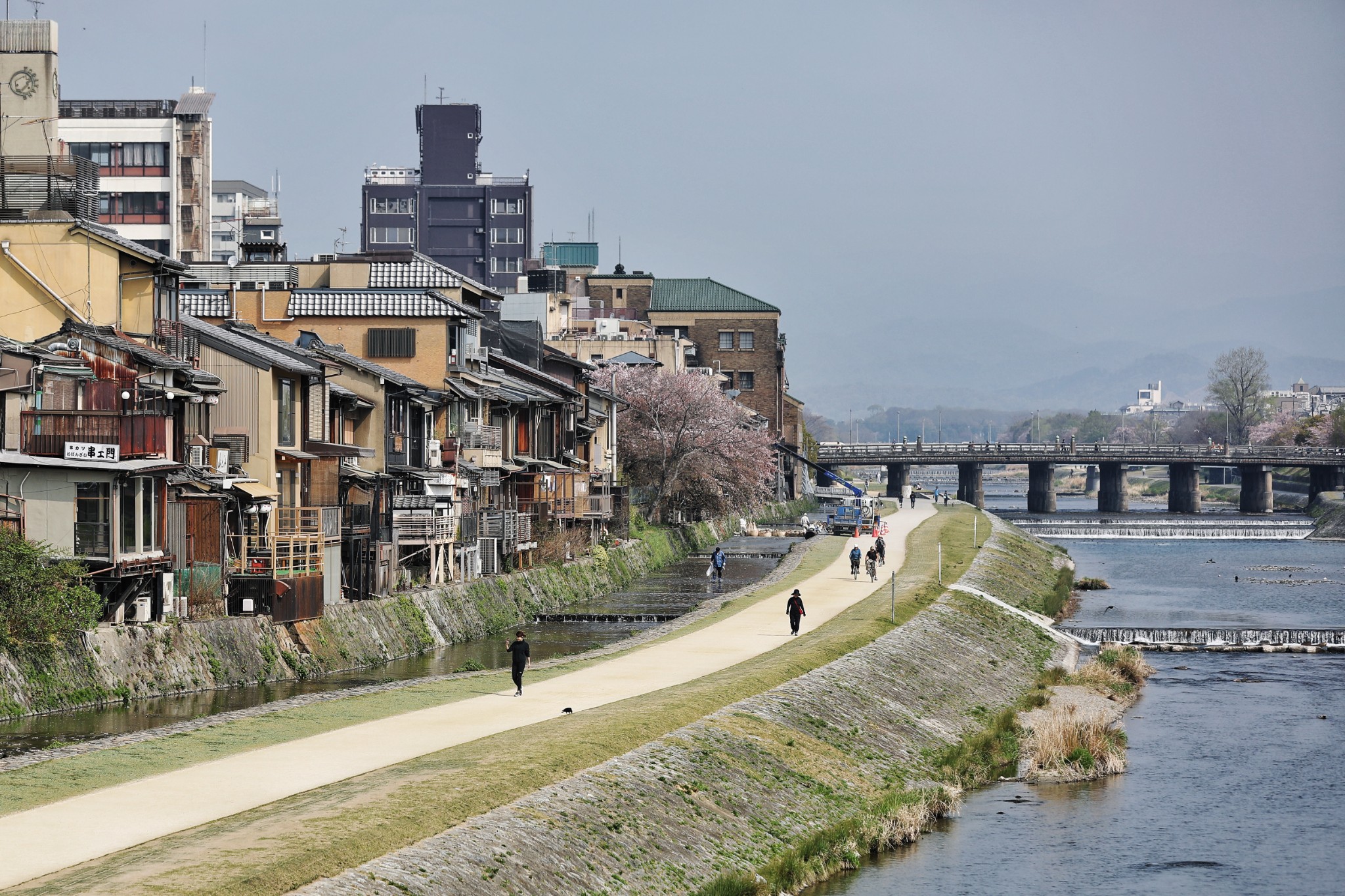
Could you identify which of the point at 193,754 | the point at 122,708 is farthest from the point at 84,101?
the point at 193,754

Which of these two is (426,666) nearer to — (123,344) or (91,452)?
(123,344)

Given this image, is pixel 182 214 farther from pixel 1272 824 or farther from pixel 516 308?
pixel 1272 824

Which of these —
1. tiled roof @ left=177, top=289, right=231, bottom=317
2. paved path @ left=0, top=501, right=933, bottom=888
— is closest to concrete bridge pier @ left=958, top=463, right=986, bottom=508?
tiled roof @ left=177, top=289, right=231, bottom=317

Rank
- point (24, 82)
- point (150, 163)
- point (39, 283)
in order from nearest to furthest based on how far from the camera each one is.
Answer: point (39, 283), point (24, 82), point (150, 163)

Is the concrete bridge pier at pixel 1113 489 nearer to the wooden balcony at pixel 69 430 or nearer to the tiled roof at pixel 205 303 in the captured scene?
the tiled roof at pixel 205 303

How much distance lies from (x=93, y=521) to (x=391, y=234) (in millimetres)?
144114

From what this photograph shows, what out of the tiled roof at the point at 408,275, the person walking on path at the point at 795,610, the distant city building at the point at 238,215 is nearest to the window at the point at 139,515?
the person walking on path at the point at 795,610

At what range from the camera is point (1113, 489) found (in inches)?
7323

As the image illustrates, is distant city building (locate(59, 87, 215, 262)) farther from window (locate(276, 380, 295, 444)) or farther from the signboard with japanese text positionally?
the signboard with japanese text

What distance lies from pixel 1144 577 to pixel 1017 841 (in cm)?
6660

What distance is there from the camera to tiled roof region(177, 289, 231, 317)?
5950 centimetres

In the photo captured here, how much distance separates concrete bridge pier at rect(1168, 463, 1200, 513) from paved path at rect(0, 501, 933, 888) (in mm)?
140410

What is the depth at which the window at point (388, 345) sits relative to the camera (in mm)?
61406

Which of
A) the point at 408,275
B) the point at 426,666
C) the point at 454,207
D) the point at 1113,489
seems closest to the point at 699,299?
the point at 454,207
